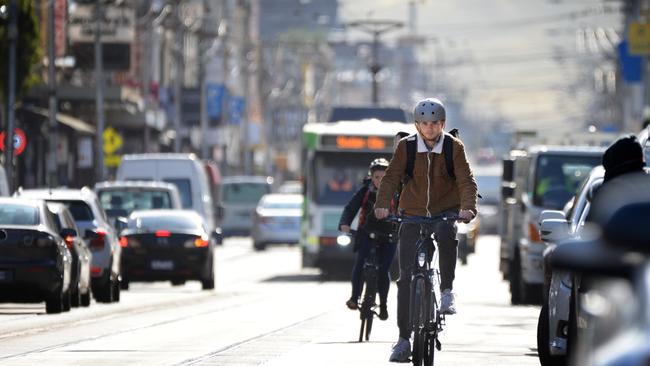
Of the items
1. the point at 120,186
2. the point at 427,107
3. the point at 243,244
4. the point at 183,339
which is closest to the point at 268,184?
the point at 243,244

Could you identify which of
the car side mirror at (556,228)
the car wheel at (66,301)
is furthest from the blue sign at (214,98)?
the car side mirror at (556,228)

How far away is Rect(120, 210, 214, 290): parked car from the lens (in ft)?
111

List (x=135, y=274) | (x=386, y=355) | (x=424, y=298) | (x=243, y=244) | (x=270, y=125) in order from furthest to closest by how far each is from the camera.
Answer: (x=270, y=125) < (x=243, y=244) < (x=135, y=274) < (x=386, y=355) < (x=424, y=298)

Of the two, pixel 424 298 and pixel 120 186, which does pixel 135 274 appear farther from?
pixel 424 298

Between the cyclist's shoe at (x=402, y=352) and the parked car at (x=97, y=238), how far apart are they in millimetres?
13986

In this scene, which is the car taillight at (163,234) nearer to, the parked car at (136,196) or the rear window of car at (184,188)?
the parked car at (136,196)

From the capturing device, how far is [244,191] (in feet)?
238

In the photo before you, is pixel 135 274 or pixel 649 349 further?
pixel 135 274

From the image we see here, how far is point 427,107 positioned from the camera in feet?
46.0

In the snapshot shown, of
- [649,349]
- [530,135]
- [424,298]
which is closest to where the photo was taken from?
[649,349]

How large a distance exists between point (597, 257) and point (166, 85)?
96.2 metres

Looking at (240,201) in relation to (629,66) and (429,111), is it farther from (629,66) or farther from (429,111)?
(429,111)

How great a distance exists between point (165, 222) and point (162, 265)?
2.68 ft

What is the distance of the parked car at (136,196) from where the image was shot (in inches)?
1485
